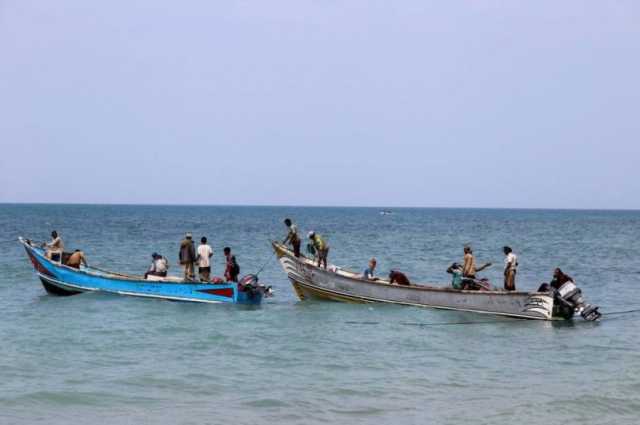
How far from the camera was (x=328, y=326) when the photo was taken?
66.2 ft

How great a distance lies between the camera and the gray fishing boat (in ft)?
68.2

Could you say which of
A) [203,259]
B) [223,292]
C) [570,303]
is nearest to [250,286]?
[223,292]

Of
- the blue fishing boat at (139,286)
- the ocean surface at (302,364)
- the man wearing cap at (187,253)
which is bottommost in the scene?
the ocean surface at (302,364)

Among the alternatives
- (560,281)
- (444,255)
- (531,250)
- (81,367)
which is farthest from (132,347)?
(531,250)

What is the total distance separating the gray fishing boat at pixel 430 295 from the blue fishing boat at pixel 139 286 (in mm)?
1540

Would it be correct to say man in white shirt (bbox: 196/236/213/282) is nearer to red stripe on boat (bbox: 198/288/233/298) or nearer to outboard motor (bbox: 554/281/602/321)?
red stripe on boat (bbox: 198/288/233/298)

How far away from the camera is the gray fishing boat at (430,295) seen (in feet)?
68.2

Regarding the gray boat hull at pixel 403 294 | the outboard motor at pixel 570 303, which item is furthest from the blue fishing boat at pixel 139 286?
the outboard motor at pixel 570 303

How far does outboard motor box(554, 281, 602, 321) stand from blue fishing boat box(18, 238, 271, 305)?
795 cm

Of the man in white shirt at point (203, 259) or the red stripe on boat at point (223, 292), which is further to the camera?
the man in white shirt at point (203, 259)

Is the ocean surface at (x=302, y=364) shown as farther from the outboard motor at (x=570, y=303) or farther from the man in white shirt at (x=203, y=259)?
the man in white shirt at (x=203, y=259)

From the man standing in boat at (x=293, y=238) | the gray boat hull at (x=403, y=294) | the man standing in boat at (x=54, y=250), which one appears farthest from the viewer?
the man standing in boat at (x=54, y=250)

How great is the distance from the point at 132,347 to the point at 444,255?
34.8 meters

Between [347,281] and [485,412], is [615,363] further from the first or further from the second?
[347,281]
